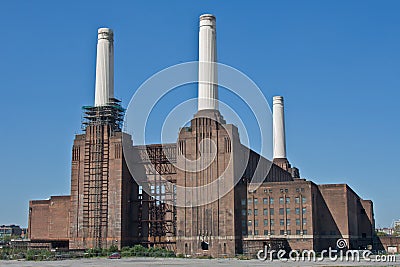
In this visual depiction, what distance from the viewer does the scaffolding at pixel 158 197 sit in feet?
332

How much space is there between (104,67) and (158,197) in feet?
80.5

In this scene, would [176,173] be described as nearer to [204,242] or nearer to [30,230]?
[204,242]

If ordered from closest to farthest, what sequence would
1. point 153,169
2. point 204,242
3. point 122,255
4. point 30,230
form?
point 122,255 < point 204,242 < point 153,169 < point 30,230

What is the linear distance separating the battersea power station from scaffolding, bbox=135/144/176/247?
6.6 inches

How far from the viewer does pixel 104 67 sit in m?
106

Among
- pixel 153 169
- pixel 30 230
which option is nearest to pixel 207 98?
pixel 153 169

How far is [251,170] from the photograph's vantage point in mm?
109625

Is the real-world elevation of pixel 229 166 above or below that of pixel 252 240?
above

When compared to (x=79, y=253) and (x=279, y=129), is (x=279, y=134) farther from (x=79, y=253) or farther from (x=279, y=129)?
(x=79, y=253)

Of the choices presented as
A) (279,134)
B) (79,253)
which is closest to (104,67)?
(79,253)

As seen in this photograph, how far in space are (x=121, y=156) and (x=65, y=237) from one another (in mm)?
19477

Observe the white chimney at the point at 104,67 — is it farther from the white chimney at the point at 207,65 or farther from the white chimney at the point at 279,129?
the white chimney at the point at 279,129

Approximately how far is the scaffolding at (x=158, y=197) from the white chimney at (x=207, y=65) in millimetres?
9481

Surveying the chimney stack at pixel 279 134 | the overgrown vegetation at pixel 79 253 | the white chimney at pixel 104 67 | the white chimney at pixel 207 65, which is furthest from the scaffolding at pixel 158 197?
the chimney stack at pixel 279 134
